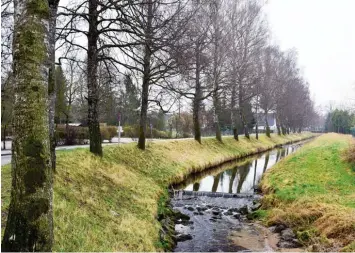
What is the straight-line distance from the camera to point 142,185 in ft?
43.5

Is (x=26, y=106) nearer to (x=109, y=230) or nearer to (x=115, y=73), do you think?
(x=109, y=230)

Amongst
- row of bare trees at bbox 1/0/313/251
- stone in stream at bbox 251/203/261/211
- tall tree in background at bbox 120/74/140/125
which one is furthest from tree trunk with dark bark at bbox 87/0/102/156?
tall tree in background at bbox 120/74/140/125

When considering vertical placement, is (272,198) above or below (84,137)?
below

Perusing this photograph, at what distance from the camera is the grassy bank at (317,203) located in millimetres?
8406

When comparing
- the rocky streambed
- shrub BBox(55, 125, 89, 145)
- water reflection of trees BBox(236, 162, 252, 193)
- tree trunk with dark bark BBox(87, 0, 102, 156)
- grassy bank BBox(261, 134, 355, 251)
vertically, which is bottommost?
A: the rocky streambed

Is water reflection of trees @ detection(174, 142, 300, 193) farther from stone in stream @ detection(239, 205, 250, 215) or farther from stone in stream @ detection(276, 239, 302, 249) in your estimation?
stone in stream @ detection(276, 239, 302, 249)

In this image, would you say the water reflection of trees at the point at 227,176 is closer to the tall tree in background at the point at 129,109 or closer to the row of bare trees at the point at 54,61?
the row of bare trees at the point at 54,61

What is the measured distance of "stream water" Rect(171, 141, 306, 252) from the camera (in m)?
9.13

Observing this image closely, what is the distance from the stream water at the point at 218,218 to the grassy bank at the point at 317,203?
89 centimetres

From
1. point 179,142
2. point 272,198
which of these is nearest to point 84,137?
point 179,142

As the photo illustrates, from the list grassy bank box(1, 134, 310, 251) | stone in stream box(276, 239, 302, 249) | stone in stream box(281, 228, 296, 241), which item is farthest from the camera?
stone in stream box(281, 228, 296, 241)

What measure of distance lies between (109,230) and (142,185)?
5.56 meters

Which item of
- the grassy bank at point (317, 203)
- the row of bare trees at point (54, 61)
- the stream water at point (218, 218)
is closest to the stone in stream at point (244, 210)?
the stream water at point (218, 218)

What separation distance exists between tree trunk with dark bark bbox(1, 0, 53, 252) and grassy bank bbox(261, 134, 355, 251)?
6.34 meters
